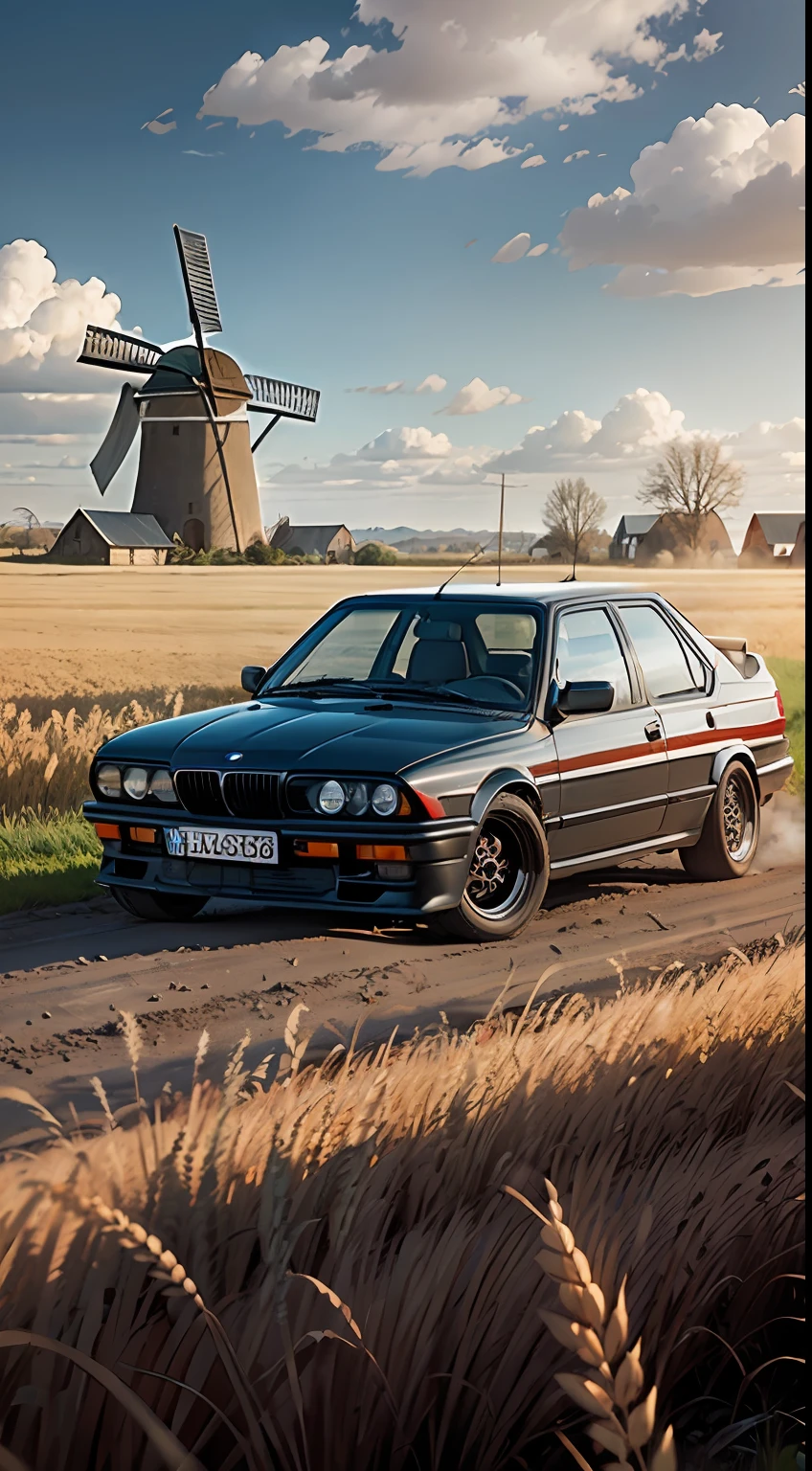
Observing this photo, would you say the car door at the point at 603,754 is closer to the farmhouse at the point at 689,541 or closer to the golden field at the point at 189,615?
the golden field at the point at 189,615

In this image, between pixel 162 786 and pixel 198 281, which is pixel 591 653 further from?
pixel 198 281

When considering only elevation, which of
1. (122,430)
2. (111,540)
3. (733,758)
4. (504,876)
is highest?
(122,430)

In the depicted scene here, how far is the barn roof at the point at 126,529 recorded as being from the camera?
43.5 meters

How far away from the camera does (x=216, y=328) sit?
43.6m

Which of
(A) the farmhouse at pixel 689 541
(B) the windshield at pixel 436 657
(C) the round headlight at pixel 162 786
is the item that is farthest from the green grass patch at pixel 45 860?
(A) the farmhouse at pixel 689 541

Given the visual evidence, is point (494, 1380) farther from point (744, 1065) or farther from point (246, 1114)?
point (744, 1065)

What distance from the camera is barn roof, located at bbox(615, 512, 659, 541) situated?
7412cm

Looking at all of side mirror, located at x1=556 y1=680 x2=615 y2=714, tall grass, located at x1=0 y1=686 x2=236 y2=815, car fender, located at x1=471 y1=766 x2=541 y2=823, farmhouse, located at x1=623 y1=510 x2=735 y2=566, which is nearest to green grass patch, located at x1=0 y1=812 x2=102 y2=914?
tall grass, located at x1=0 y1=686 x2=236 y2=815

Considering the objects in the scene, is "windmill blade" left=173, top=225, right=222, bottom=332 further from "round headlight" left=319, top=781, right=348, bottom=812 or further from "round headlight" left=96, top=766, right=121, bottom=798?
"round headlight" left=319, top=781, right=348, bottom=812

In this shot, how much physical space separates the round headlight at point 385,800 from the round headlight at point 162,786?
3.78 ft

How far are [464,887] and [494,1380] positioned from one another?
195 inches

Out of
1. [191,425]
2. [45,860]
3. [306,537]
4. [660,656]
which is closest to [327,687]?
[660,656]

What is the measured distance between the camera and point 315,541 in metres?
54.0

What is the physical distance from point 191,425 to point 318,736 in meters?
36.6
